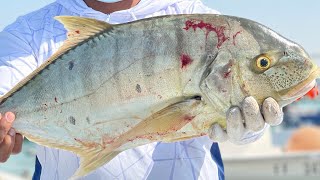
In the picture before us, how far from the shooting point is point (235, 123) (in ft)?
6.89

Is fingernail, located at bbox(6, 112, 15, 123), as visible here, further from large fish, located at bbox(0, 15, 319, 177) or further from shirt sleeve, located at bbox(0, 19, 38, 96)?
shirt sleeve, located at bbox(0, 19, 38, 96)

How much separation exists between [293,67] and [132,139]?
549 millimetres

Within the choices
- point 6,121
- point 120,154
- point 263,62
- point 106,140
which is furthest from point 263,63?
point 6,121

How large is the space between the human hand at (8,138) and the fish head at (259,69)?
2.15ft

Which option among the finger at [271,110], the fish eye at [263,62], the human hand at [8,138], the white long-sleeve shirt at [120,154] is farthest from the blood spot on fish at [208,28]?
the human hand at [8,138]

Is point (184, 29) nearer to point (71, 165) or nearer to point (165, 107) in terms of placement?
point (165, 107)

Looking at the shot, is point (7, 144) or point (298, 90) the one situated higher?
point (298, 90)

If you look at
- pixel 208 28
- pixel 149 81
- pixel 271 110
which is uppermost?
pixel 208 28

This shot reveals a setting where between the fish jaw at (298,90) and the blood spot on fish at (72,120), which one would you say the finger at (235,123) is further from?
the blood spot on fish at (72,120)

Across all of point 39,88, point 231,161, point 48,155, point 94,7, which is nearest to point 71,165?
point 48,155

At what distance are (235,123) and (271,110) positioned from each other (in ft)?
0.38

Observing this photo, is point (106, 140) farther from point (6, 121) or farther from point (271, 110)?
point (271, 110)

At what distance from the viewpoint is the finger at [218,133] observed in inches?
85.0

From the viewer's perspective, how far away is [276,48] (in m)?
2.16
